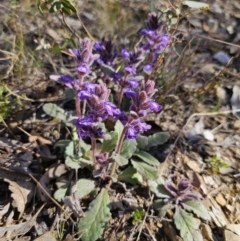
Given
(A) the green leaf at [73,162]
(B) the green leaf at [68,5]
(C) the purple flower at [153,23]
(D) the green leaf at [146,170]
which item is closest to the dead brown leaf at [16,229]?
(A) the green leaf at [73,162]

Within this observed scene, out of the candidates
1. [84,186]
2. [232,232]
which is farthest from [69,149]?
[232,232]

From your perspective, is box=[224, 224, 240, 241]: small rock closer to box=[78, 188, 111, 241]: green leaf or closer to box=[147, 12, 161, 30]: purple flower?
box=[78, 188, 111, 241]: green leaf

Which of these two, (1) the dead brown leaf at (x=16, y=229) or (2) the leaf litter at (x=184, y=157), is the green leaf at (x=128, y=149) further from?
(1) the dead brown leaf at (x=16, y=229)

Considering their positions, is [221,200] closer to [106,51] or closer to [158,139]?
[158,139]

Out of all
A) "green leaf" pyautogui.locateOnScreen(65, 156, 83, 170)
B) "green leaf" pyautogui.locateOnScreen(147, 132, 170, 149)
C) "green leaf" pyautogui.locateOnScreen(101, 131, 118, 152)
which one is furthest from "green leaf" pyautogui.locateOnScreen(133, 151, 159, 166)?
"green leaf" pyautogui.locateOnScreen(65, 156, 83, 170)

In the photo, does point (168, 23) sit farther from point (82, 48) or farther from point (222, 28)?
point (222, 28)

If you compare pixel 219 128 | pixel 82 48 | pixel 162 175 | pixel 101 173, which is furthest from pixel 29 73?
pixel 219 128

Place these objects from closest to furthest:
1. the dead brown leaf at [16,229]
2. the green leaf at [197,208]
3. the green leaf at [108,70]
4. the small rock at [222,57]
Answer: the dead brown leaf at [16,229], the green leaf at [197,208], the green leaf at [108,70], the small rock at [222,57]
